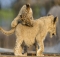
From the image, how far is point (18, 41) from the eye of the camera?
1.92 meters

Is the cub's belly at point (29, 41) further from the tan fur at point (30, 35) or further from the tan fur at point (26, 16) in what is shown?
the tan fur at point (26, 16)

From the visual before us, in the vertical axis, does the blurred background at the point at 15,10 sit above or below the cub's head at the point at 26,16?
above

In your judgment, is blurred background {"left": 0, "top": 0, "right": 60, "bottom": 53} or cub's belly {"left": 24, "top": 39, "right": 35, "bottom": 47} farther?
blurred background {"left": 0, "top": 0, "right": 60, "bottom": 53}

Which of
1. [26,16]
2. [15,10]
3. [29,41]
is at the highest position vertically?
[15,10]

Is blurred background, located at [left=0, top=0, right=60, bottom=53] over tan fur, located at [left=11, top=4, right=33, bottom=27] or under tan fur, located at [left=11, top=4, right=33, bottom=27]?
over

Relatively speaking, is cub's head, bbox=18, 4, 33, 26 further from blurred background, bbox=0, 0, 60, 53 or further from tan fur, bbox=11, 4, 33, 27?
blurred background, bbox=0, 0, 60, 53

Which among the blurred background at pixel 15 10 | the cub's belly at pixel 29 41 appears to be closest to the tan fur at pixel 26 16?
the cub's belly at pixel 29 41

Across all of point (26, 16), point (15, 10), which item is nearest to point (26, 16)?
point (26, 16)

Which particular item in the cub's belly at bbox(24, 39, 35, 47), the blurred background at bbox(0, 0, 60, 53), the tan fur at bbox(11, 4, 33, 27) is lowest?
the cub's belly at bbox(24, 39, 35, 47)

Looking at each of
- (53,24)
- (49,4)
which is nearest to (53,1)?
(49,4)

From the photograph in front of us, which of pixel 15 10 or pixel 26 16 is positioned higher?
pixel 15 10

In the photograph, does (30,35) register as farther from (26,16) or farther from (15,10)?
(15,10)

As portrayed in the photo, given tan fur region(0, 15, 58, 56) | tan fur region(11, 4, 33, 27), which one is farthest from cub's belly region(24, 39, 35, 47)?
tan fur region(11, 4, 33, 27)

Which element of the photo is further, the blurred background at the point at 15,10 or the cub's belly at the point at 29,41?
the blurred background at the point at 15,10
